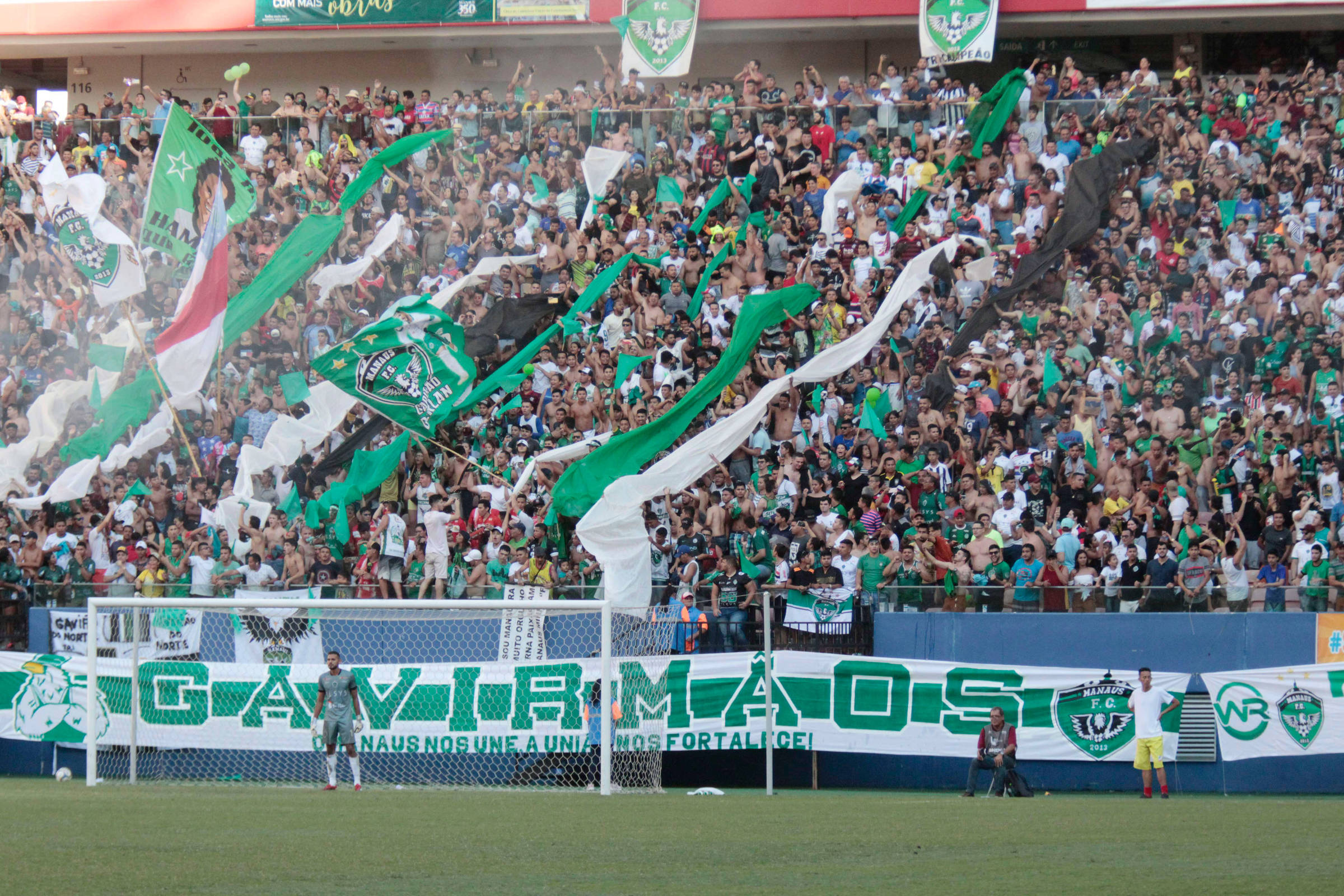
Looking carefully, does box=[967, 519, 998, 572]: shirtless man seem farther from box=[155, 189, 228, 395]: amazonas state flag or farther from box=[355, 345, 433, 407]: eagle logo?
box=[155, 189, 228, 395]: amazonas state flag

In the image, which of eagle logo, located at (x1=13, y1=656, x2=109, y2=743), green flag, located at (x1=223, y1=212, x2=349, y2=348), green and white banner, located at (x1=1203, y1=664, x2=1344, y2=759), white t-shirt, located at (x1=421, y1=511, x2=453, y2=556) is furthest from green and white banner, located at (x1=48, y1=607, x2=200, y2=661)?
green and white banner, located at (x1=1203, y1=664, x2=1344, y2=759)

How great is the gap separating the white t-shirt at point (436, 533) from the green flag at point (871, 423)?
15.1ft

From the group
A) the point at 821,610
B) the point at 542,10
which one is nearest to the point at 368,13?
the point at 542,10

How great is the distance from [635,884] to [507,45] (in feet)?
75.8

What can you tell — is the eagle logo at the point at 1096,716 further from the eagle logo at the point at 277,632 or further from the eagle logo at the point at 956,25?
the eagle logo at the point at 956,25

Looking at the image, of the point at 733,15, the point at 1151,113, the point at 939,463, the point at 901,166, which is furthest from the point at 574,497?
the point at 733,15

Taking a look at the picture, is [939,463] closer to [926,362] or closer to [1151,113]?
[926,362]

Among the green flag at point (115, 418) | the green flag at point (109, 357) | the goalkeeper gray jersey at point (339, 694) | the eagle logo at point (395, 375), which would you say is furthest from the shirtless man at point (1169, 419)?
the green flag at point (109, 357)

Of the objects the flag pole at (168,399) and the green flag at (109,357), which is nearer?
the flag pole at (168,399)

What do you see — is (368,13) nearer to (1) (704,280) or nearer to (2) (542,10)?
(2) (542,10)

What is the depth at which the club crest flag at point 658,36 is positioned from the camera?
82.8ft

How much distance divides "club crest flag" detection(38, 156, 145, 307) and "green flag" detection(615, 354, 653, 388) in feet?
19.9

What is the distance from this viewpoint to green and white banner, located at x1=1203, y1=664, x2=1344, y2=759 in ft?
49.0

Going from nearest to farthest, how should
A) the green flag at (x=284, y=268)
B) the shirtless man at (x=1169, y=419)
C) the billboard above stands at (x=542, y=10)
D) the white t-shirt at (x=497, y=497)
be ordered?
the shirtless man at (x=1169, y=419), the white t-shirt at (x=497, y=497), the green flag at (x=284, y=268), the billboard above stands at (x=542, y=10)
